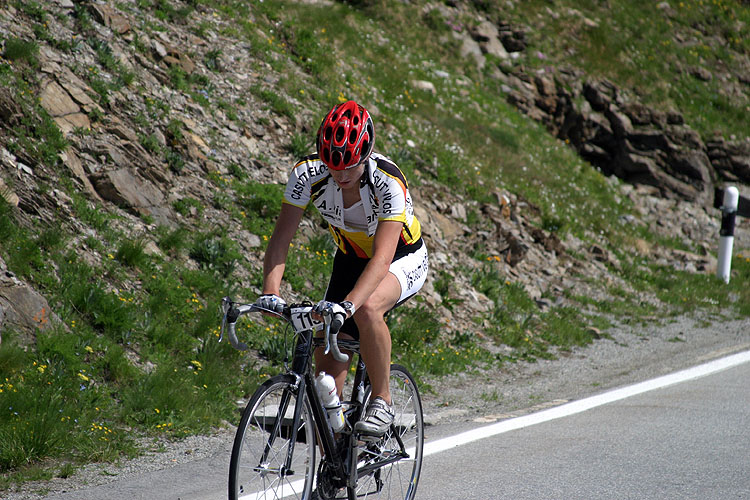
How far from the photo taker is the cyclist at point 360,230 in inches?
149

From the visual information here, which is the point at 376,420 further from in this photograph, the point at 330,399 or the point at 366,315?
the point at 366,315

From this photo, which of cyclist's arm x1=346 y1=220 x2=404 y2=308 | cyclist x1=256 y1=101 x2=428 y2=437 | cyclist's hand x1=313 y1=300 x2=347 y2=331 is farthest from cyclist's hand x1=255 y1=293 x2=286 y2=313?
cyclist's arm x1=346 y1=220 x2=404 y2=308

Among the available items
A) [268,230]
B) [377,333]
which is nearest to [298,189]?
[377,333]

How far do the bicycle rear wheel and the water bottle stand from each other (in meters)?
0.36

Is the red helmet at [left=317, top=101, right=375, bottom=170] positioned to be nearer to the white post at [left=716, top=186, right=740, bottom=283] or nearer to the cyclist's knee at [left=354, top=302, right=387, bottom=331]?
the cyclist's knee at [left=354, top=302, right=387, bottom=331]

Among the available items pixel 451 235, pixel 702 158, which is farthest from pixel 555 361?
pixel 702 158

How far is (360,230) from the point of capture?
13.9 feet

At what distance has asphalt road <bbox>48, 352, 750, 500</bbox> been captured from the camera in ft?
14.9

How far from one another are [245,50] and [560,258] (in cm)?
602

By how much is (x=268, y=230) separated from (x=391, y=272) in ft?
15.4

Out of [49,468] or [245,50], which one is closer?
[49,468]

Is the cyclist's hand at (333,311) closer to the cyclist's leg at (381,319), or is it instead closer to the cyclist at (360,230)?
the cyclist at (360,230)

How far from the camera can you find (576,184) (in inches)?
581

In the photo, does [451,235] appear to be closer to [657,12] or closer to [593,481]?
[593,481]
